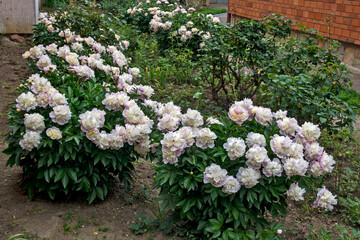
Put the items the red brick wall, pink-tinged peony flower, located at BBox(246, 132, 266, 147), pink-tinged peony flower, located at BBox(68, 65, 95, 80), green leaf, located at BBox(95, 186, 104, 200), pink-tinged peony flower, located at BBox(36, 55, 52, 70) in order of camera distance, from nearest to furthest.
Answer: pink-tinged peony flower, located at BBox(246, 132, 266, 147) < green leaf, located at BBox(95, 186, 104, 200) < pink-tinged peony flower, located at BBox(68, 65, 95, 80) < pink-tinged peony flower, located at BBox(36, 55, 52, 70) < the red brick wall

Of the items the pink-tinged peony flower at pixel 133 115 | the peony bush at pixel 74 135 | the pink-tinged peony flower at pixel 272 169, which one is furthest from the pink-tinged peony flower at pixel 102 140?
the pink-tinged peony flower at pixel 272 169

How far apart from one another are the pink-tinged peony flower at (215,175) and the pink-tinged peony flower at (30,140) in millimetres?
1138

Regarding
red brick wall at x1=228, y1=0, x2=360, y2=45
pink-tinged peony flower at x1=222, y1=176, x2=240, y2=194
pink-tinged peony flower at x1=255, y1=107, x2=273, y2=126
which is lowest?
pink-tinged peony flower at x1=222, y1=176, x2=240, y2=194

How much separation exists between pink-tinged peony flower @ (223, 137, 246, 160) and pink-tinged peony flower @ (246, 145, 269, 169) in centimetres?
4

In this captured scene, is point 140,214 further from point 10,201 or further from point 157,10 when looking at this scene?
point 157,10

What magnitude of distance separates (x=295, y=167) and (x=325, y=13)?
6021 mm

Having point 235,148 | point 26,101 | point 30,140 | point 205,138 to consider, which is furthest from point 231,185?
point 26,101

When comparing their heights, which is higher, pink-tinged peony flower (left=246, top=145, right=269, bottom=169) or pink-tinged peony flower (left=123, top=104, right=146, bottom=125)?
pink-tinged peony flower (left=123, top=104, right=146, bottom=125)

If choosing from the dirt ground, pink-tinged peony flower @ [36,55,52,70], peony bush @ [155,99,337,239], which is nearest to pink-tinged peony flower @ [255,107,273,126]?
peony bush @ [155,99,337,239]

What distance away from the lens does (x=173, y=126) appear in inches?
100

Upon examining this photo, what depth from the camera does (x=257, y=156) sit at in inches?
90.6

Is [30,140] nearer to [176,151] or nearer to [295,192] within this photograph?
[176,151]

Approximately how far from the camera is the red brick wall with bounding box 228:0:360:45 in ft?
22.1

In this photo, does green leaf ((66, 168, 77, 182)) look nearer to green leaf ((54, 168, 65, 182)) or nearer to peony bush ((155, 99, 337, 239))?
green leaf ((54, 168, 65, 182))
